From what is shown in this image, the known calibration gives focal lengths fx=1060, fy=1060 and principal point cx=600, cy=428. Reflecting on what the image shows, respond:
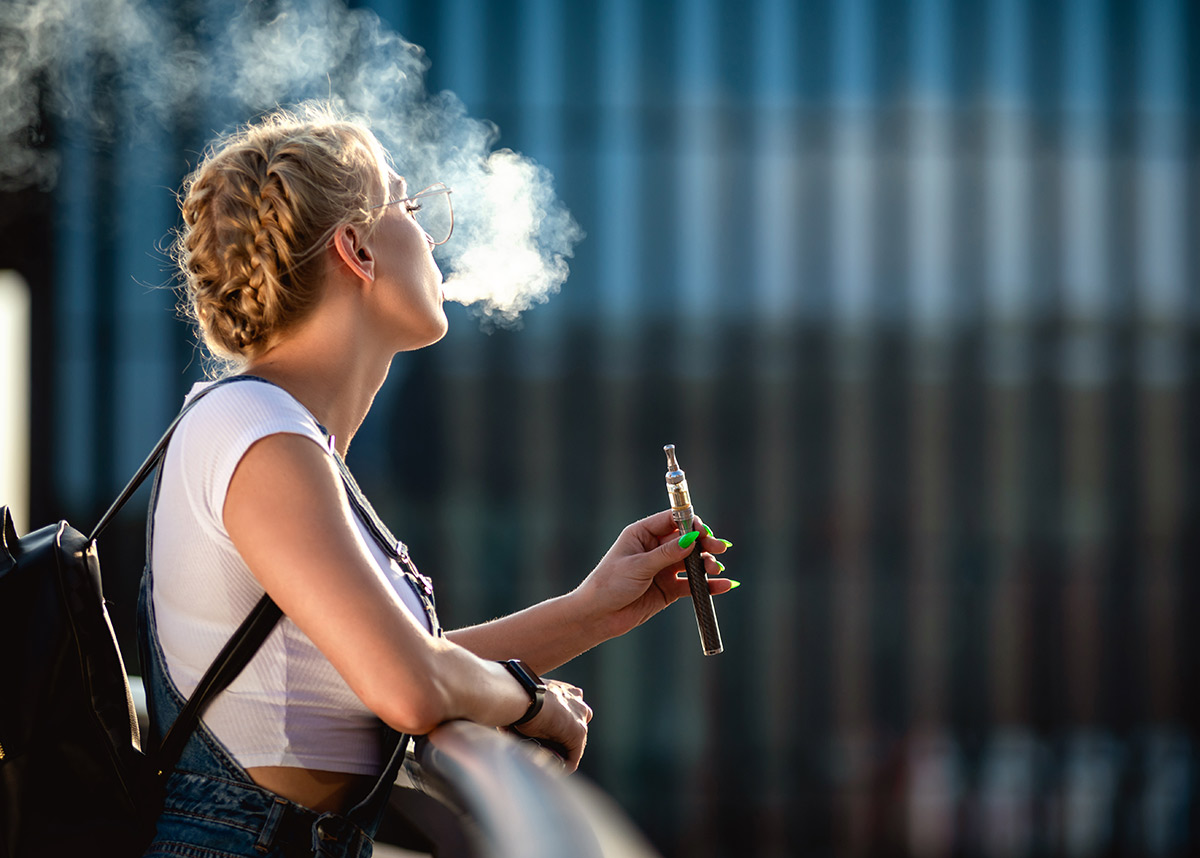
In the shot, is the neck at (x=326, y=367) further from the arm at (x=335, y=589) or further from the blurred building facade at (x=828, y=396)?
the blurred building facade at (x=828, y=396)

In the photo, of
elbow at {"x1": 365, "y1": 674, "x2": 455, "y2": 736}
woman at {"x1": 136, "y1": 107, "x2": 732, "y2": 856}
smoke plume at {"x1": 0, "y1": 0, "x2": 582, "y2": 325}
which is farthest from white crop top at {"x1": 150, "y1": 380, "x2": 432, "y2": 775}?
smoke plume at {"x1": 0, "y1": 0, "x2": 582, "y2": 325}

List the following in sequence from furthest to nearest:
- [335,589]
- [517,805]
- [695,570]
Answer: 1. [695,570]
2. [335,589]
3. [517,805]

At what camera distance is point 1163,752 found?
20.0 feet

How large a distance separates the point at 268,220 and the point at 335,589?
0.43 meters

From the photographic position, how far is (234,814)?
0.89m

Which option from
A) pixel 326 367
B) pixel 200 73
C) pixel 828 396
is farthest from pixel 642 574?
pixel 200 73

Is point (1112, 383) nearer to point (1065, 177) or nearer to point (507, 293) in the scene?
point (1065, 177)

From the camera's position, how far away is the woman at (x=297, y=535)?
2.76 feet

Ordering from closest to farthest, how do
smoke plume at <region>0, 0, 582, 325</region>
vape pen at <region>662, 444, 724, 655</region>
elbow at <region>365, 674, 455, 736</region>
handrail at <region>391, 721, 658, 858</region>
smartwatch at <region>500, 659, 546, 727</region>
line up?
handrail at <region>391, 721, 658, 858</region> < elbow at <region>365, 674, 455, 736</region> < smartwatch at <region>500, 659, 546, 727</region> < vape pen at <region>662, 444, 724, 655</region> < smoke plume at <region>0, 0, 582, 325</region>

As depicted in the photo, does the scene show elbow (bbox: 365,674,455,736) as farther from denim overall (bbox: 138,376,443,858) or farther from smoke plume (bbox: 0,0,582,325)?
smoke plume (bbox: 0,0,582,325)

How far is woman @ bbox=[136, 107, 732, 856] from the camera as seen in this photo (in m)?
0.84

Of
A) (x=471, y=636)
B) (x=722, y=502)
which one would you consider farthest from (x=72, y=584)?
(x=722, y=502)

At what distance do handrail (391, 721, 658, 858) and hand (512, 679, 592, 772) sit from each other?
171 mm

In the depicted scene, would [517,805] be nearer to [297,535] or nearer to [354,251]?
[297,535]
